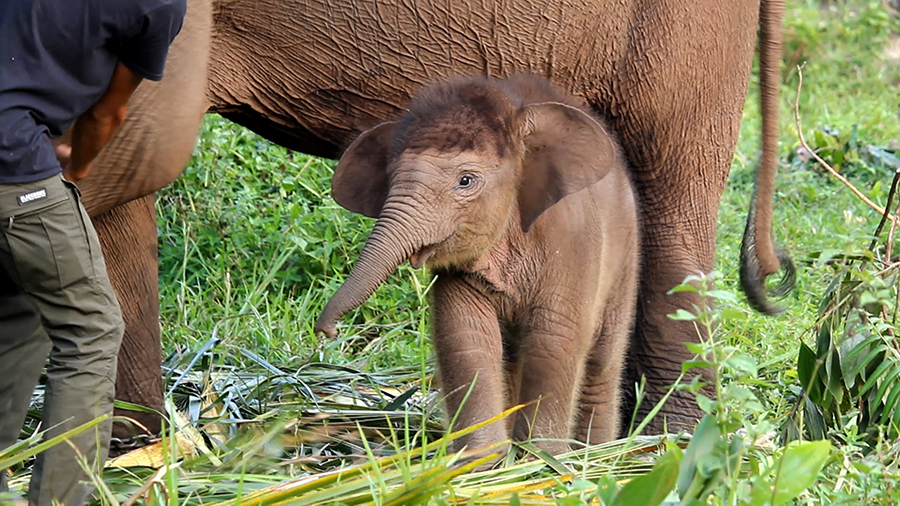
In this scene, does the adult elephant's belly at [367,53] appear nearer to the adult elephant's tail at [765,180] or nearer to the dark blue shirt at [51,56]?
the adult elephant's tail at [765,180]

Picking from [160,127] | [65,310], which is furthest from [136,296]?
[65,310]

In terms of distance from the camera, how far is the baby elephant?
296cm

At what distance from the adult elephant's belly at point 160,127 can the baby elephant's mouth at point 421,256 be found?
0.72 m

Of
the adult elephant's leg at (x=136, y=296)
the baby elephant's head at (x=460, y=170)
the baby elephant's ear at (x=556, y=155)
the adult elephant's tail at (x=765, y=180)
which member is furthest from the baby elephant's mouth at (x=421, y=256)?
the adult elephant's tail at (x=765, y=180)

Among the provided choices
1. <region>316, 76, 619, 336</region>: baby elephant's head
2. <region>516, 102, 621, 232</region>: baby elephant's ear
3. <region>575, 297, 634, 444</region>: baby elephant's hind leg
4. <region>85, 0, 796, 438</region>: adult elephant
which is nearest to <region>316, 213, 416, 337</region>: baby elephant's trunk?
→ <region>316, 76, 619, 336</region>: baby elephant's head

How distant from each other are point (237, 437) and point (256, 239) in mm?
1949

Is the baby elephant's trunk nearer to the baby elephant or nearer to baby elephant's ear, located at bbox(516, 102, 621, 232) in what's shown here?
the baby elephant

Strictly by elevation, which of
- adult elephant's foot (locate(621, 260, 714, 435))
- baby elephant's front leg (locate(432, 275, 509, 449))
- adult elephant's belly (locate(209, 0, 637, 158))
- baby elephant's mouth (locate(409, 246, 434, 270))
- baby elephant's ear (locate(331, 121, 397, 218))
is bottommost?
adult elephant's foot (locate(621, 260, 714, 435))

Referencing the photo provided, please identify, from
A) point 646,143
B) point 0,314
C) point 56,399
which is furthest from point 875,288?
point 0,314

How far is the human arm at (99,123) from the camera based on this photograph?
2.81m

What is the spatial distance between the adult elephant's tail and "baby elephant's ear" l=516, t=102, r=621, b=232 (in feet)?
3.43

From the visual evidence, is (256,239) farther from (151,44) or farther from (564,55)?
(151,44)

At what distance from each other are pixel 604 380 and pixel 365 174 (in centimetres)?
90

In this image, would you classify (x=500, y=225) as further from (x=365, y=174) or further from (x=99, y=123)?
(x=99, y=123)
